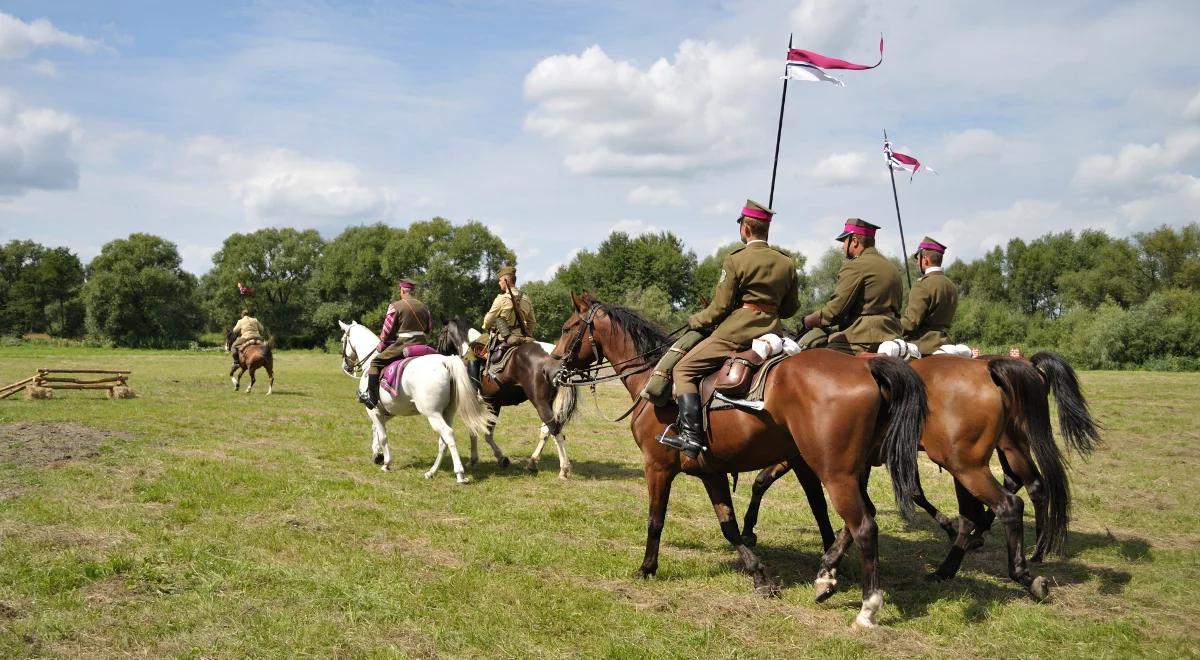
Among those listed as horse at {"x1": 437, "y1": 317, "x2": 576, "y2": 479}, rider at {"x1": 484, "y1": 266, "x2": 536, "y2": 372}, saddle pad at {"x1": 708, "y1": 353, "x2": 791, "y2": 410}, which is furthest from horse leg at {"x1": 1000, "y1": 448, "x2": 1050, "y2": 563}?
rider at {"x1": 484, "y1": 266, "x2": 536, "y2": 372}

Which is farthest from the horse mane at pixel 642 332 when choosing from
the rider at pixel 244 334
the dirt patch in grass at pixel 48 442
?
the rider at pixel 244 334

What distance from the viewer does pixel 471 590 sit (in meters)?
6.99

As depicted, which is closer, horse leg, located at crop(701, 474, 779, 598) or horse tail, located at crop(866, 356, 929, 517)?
horse tail, located at crop(866, 356, 929, 517)

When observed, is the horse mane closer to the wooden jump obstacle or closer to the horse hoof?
the horse hoof

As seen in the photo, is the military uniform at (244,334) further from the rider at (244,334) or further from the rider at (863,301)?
the rider at (863,301)

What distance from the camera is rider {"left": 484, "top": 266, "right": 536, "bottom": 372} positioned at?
13800 millimetres

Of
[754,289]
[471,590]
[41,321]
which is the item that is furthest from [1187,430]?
[41,321]

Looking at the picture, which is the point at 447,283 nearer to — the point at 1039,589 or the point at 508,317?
the point at 508,317

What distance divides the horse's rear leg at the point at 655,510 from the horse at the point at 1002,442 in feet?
3.31

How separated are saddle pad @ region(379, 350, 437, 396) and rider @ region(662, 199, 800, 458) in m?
6.30

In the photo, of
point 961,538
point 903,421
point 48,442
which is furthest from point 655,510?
point 48,442

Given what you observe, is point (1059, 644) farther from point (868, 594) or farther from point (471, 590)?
point (471, 590)

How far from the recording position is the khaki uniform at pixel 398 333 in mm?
12883

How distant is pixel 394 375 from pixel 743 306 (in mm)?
6931
